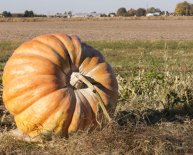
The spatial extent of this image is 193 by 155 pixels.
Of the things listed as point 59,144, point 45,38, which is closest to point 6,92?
point 45,38

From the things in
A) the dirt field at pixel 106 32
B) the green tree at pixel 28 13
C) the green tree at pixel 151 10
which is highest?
the dirt field at pixel 106 32

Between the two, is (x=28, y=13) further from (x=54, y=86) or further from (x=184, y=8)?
(x=54, y=86)

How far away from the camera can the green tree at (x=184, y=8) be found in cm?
15188

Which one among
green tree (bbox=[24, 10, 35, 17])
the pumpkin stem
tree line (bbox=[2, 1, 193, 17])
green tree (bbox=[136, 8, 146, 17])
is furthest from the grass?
green tree (bbox=[136, 8, 146, 17])

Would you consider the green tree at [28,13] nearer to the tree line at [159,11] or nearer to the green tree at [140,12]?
the tree line at [159,11]

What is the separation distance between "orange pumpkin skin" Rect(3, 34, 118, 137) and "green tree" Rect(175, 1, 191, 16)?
491 ft

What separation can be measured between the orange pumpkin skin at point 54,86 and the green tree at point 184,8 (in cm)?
14953

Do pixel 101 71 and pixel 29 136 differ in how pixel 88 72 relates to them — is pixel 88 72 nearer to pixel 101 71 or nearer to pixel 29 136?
pixel 101 71

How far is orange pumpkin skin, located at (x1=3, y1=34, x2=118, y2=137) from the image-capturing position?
5.02 m

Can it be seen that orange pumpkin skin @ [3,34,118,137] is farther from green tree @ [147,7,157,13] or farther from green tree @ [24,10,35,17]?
green tree @ [147,7,157,13]

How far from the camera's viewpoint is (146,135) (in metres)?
4.51

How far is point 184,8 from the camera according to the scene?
153000mm

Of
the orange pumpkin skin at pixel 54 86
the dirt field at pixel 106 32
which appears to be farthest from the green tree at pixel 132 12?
the orange pumpkin skin at pixel 54 86

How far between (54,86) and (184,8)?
151598 mm
